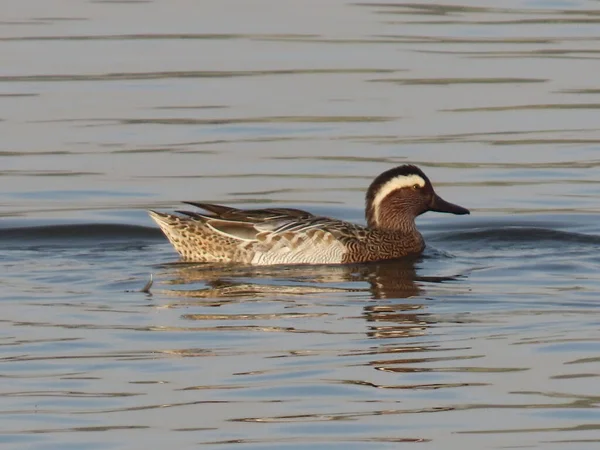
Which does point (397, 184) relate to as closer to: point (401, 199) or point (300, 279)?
point (401, 199)

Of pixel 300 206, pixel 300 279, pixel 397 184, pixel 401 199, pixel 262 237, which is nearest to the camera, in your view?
pixel 300 279

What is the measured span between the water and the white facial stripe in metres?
0.61

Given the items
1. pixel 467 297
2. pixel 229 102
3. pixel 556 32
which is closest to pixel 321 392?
pixel 467 297

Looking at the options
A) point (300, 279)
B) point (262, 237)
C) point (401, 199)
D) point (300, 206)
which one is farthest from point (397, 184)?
point (300, 279)

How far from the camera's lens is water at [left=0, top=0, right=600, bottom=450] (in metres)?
9.02

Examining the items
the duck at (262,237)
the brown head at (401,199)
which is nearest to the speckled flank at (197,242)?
the duck at (262,237)

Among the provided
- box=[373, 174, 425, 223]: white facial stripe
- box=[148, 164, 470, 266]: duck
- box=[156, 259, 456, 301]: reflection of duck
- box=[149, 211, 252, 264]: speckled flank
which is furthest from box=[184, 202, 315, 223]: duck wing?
box=[373, 174, 425, 223]: white facial stripe

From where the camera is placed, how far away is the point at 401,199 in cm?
1495

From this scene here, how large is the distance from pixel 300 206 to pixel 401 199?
169 centimetres

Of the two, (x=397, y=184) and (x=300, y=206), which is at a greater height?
(x=397, y=184)

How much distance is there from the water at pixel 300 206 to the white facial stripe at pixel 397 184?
2.00 ft

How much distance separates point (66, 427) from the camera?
8.61 m

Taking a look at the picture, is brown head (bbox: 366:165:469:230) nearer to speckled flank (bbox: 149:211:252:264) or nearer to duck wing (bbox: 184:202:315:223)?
duck wing (bbox: 184:202:315:223)

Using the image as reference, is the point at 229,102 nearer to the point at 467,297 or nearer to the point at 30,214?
the point at 30,214
